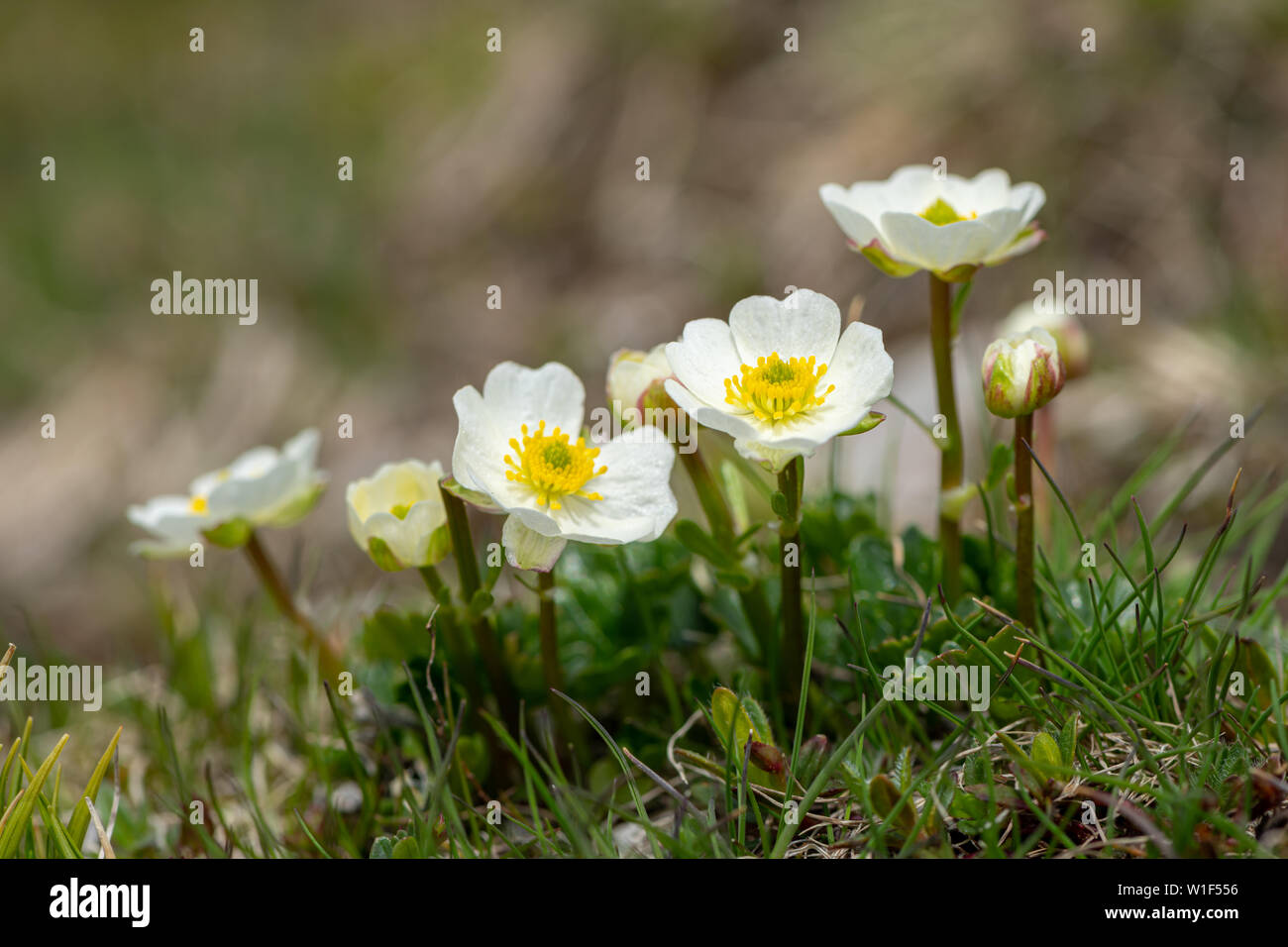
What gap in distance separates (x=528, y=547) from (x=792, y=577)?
46cm

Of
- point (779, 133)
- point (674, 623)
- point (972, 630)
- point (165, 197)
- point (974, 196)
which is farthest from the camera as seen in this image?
point (165, 197)

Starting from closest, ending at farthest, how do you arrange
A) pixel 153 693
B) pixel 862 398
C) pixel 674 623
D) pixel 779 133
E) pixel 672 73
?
pixel 862 398
pixel 674 623
pixel 153 693
pixel 779 133
pixel 672 73

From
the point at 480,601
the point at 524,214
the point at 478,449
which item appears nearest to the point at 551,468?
the point at 478,449

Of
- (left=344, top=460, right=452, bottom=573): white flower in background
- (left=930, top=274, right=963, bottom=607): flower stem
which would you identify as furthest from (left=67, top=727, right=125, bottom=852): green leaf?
(left=930, top=274, right=963, bottom=607): flower stem

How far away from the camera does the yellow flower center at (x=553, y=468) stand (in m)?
1.59

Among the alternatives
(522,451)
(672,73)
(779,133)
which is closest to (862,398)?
(522,451)

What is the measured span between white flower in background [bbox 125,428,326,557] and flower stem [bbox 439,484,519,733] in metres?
0.42

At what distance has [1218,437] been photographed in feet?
10.7

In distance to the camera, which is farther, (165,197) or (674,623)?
(165,197)

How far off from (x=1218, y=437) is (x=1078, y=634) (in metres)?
1.97

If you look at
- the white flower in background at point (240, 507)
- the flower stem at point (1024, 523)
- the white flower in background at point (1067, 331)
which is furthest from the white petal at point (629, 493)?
the white flower in background at point (1067, 331)

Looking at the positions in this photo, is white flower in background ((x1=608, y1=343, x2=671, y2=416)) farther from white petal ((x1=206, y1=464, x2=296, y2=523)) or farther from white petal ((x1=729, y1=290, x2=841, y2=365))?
white petal ((x1=206, y1=464, x2=296, y2=523))

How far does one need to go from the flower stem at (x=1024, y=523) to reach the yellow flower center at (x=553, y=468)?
2.21 ft
